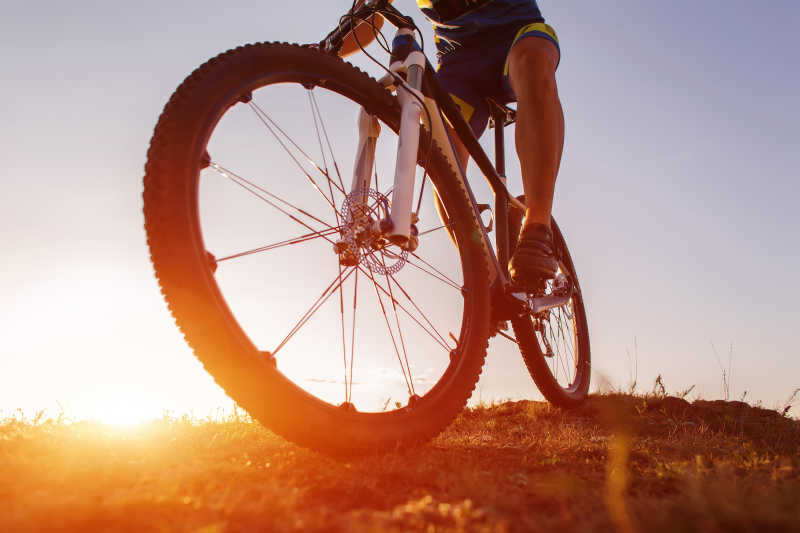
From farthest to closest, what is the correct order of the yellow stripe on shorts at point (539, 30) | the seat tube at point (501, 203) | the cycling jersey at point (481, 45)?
the seat tube at point (501, 203) < the cycling jersey at point (481, 45) < the yellow stripe on shorts at point (539, 30)

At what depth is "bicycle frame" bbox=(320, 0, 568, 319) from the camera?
1.54 meters

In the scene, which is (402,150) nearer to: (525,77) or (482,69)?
(525,77)

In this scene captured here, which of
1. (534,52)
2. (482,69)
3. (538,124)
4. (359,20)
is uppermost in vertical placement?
(482,69)

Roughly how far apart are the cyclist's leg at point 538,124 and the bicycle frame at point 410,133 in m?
0.26

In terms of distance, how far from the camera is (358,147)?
171cm

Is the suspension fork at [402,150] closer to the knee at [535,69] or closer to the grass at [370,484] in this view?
the knee at [535,69]

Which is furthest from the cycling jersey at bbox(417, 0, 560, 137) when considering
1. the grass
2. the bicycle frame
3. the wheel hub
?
the grass

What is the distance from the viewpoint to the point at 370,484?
953 millimetres

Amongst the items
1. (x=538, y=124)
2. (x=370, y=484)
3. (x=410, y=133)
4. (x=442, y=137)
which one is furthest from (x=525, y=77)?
(x=370, y=484)

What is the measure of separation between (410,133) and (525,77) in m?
0.83

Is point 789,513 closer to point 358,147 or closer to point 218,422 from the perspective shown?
point 358,147

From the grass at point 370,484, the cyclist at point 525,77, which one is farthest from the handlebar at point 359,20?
the grass at point 370,484

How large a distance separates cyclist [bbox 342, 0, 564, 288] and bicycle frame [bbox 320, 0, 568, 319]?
0.10m

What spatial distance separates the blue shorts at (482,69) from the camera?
2.27 m
